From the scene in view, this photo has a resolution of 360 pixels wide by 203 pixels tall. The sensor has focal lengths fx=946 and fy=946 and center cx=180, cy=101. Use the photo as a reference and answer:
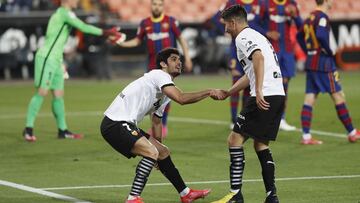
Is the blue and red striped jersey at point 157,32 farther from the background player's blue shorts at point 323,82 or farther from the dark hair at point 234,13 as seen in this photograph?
the dark hair at point 234,13

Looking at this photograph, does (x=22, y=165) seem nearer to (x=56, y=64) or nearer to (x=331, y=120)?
(x=56, y=64)

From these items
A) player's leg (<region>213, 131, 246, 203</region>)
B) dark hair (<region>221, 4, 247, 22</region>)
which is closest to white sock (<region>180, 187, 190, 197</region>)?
player's leg (<region>213, 131, 246, 203</region>)

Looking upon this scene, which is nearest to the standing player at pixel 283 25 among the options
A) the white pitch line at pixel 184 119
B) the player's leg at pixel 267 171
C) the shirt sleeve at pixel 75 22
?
the white pitch line at pixel 184 119

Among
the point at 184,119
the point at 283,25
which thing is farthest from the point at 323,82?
the point at 184,119

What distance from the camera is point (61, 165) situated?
42.0 ft

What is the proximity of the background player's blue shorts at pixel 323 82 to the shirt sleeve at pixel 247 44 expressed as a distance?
5388 mm

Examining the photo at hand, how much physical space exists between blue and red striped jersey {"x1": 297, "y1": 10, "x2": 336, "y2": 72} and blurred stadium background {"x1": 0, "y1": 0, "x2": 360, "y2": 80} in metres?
16.9

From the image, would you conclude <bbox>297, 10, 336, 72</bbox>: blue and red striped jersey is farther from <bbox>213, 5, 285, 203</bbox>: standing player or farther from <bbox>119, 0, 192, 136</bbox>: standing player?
<bbox>213, 5, 285, 203</bbox>: standing player

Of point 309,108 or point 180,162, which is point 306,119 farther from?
point 180,162

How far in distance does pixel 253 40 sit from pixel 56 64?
7.00m

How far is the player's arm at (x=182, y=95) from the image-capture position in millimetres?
9477

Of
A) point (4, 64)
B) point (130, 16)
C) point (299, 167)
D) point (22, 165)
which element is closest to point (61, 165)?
point (22, 165)

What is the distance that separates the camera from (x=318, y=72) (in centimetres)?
1480

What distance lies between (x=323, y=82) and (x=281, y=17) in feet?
8.57
